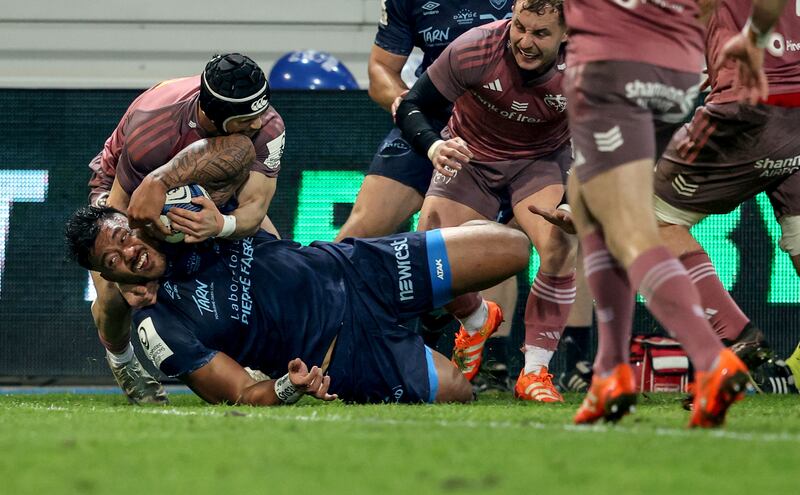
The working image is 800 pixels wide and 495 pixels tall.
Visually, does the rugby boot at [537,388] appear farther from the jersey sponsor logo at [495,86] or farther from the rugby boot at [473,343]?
the jersey sponsor logo at [495,86]

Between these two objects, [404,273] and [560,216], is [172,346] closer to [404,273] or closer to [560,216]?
[404,273]

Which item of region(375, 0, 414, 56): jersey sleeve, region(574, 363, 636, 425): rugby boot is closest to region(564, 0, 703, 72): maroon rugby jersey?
region(574, 363, 636, 425): rugby boot

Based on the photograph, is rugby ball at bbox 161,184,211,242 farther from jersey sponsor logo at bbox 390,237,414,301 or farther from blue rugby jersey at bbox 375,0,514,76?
blue rugby jersey at bbox 375,0,514,76

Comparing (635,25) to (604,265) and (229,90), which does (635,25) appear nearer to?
(604,265)

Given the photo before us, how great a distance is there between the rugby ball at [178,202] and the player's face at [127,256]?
0.10m

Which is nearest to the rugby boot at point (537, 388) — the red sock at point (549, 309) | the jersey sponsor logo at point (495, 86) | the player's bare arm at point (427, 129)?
the red sock at point (549, 309)

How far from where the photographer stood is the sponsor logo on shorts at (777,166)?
4484 mm

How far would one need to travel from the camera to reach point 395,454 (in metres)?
2.75

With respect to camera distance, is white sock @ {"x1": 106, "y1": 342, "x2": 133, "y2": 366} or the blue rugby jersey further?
the blue rugby jersey

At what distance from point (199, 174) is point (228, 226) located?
0.24m

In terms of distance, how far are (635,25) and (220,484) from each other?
5.39 ft

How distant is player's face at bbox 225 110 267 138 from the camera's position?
495 centimetres

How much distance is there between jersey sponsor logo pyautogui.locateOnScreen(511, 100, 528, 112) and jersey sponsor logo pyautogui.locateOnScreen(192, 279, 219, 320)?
1615mm

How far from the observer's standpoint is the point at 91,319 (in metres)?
6.66
